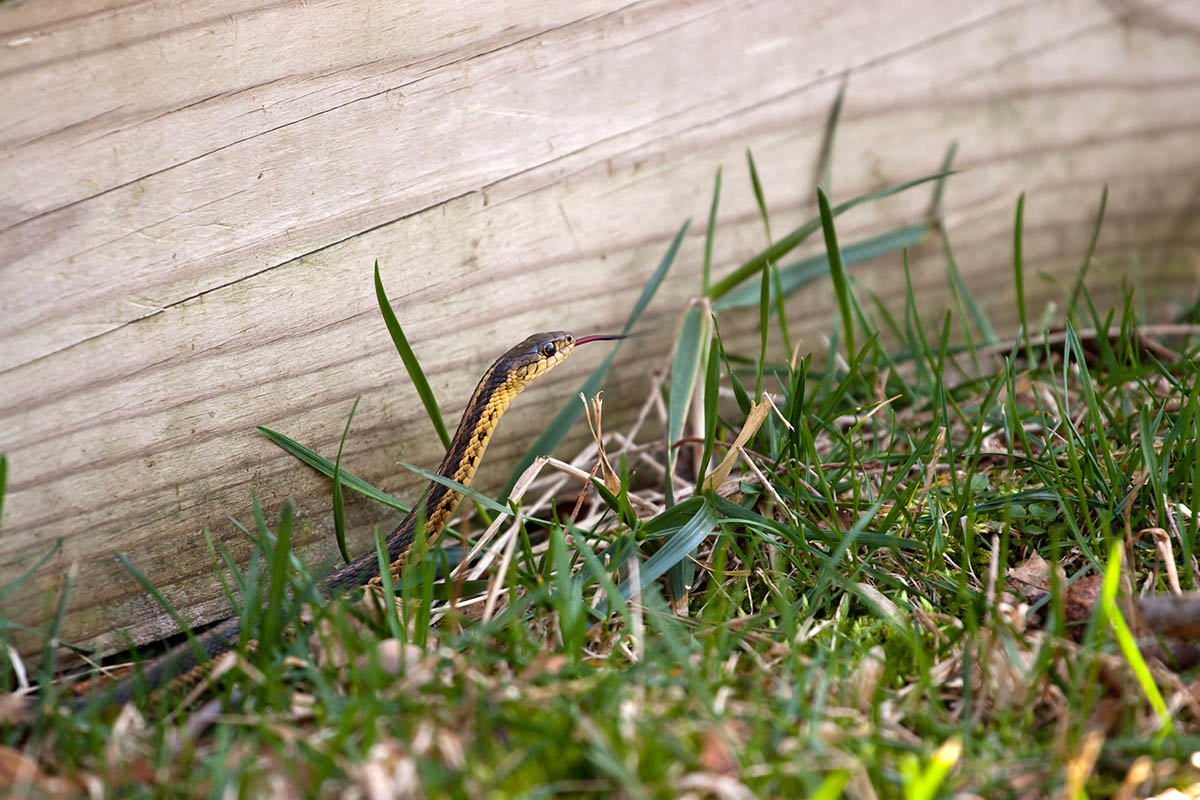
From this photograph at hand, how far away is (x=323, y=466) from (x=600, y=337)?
→ 0.69m

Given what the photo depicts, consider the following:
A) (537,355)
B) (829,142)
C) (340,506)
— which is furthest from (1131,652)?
(829,142)

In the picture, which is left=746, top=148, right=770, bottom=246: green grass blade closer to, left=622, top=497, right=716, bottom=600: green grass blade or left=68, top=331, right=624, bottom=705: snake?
left=68, top=331, right=624, bottom=705: snake

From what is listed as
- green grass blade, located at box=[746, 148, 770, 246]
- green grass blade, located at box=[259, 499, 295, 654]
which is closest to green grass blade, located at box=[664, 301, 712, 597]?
green grass blade, located at box=[746, 148, 770, 246]

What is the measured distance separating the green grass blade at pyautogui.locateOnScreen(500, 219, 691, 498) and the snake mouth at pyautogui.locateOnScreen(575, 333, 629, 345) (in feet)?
0.08

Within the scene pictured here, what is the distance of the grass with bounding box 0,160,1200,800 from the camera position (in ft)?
4.32

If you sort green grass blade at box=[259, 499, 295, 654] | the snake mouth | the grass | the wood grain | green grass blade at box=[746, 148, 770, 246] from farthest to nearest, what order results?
green grass blade at box=[746, 148, 770, 246] < the snake mouth < the wood grain < green grass blade at box=[259, 499, 295, 654] < the grass

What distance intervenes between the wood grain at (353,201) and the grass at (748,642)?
0.15 m

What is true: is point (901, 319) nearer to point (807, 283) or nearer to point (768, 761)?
point (807, 283)

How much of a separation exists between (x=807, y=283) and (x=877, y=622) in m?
1.16

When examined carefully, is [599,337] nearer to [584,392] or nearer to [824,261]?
[584,392]

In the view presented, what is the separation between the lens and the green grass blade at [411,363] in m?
1.92

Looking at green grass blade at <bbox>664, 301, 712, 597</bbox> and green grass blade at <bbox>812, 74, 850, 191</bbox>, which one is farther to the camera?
green grass blade at <bbox>812, 74, 850, 191</bbox>

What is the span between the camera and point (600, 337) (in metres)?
2.30

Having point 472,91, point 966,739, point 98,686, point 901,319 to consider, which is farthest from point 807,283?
point 98,686
